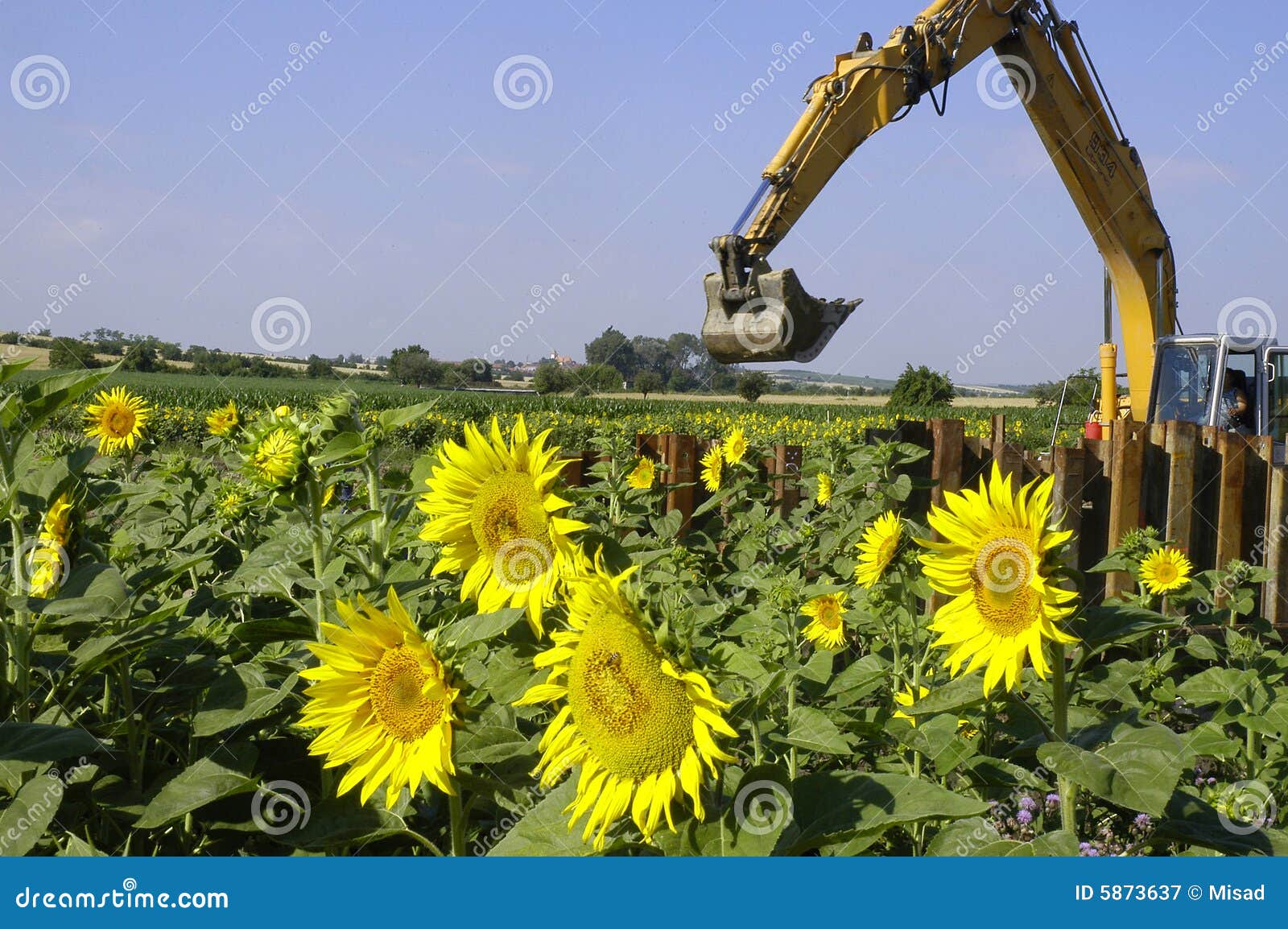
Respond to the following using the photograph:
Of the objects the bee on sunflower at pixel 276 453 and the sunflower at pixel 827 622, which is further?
the sunflower at pixel 827 622

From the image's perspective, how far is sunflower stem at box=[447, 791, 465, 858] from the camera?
1.67 m

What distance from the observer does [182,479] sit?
346 cm

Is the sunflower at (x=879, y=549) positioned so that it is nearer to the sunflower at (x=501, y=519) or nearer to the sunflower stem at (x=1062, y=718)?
the sunflower stem at (x=1062, y=718)

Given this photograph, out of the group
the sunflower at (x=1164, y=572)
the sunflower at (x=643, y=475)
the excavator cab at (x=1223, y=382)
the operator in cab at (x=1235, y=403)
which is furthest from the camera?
the operator in cab at (x=1235, y=403)

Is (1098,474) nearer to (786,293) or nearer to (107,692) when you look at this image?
(786,293)

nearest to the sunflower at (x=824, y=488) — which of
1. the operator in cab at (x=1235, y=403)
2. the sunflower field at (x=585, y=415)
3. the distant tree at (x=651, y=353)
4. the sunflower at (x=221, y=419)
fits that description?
the sunflower field at (x=585, y=415)

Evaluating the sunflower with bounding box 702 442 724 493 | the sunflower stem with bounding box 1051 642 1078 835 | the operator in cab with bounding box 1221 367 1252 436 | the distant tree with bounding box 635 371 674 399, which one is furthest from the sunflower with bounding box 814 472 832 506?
the operator in cab with bounding box 1221 367 1252 436

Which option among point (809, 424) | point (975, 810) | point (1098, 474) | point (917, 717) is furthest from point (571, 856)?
point (809, 424)

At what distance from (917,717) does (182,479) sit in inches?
95.1

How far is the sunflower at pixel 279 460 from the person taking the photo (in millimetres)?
1896

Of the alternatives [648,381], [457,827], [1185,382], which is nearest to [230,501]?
[457,827]

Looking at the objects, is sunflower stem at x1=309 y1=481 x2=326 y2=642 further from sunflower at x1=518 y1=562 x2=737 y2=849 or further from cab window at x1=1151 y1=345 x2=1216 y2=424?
cab window at x1=1151 y1=345 x2=1216 y2=424

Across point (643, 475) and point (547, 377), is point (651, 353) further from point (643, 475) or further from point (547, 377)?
point (643, 475)

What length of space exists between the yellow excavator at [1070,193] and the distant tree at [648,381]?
4861 mm
